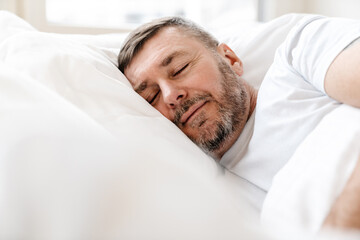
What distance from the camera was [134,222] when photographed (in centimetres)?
31

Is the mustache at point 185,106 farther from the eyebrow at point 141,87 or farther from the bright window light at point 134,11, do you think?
the bright window light at point 134,11

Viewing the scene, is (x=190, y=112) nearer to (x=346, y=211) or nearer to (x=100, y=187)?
(x=346, y=211)

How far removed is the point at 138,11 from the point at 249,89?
4.37ft

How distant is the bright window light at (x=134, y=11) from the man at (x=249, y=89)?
35.7 inches

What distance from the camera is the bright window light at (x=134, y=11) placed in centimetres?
188

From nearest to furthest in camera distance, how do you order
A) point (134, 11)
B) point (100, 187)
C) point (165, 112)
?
point (100, 187)
point (165, 112)
point (134, 11)

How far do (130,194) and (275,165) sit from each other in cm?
55

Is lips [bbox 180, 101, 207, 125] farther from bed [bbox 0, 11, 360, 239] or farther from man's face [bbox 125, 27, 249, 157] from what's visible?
bed [bbox 0, 11, 360, 239]

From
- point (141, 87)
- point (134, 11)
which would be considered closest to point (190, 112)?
point (141, 87)

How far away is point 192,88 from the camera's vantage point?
0.90 m

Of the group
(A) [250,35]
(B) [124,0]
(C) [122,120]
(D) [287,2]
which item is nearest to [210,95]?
(C) [122,120]

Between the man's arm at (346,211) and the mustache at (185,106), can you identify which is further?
the mustache at (185,106)

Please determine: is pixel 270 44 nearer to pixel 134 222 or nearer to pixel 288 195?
pixel 288 195

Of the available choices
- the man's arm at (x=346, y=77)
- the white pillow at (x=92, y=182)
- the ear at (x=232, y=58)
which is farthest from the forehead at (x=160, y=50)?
the white pillow at (x=92, y=182)
